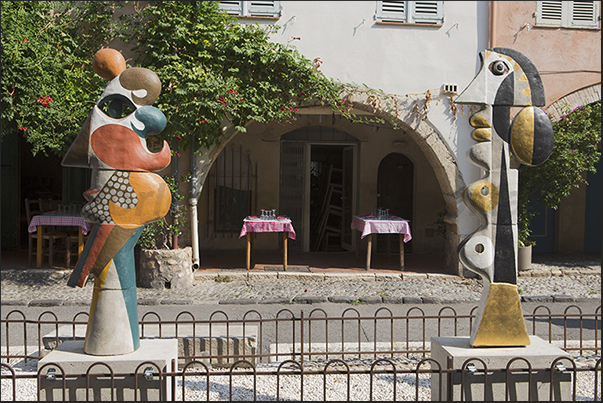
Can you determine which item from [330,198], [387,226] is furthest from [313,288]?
[330,198]

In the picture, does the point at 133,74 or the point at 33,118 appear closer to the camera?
the point at 133,74

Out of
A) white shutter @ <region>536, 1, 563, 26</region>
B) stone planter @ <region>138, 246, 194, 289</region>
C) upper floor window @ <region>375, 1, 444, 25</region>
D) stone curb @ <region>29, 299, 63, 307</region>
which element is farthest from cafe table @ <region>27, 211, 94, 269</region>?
white shutter @ <region>536, 1, 563, 26</region>

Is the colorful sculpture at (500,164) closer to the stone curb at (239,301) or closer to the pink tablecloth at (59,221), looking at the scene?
the stone curb at (239,301)

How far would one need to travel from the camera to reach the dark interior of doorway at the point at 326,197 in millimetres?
11406

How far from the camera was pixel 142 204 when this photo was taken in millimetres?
3562

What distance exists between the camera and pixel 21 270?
841 cm

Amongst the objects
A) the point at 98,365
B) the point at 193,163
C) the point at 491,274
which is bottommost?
the point at 98,365

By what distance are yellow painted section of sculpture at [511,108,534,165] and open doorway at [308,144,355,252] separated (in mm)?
7481

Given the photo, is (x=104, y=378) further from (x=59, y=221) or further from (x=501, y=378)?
(x=59, y=221)

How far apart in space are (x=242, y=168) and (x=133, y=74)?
7504mm

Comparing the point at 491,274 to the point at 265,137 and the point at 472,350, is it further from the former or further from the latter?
the point at 265,137

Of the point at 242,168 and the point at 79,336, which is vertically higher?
the point at 242,168

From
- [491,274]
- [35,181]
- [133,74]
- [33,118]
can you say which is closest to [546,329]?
[491,274]

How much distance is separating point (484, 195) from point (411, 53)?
17.7 feet
